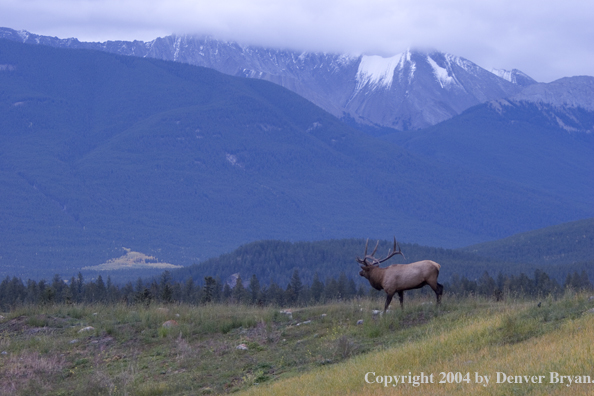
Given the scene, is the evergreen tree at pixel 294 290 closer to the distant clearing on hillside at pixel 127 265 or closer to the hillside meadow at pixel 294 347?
the hillside meadow at pixel 294 347

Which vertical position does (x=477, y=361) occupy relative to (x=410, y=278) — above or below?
below

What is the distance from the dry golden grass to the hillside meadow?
30mm

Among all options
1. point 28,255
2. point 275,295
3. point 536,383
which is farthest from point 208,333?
point 28,255

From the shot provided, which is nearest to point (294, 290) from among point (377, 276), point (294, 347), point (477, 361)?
point (377, 276)

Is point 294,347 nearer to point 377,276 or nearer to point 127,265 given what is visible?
point 377,276

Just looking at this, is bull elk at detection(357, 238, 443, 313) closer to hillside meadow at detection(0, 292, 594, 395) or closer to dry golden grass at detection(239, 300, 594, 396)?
hillside meadow at detection(0, 292, 594, 395)

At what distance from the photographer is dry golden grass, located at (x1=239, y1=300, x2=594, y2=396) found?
13.1 m

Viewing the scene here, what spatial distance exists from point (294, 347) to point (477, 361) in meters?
6.74

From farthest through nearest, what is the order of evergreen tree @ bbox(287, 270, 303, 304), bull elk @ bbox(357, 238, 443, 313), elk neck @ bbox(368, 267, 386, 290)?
evergreen tree @ bbox(287, 270, 303, 304) < elk neck @ bbox(368, 267, 386, 290) < bull elk @ bbox(357, 238, 443, 313)

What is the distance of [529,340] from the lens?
642 inches

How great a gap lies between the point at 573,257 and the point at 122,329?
15588 centimetres

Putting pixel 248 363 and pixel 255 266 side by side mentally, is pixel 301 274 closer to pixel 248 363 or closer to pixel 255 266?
pixel 255 266

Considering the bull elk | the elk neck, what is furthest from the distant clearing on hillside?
the bull elk

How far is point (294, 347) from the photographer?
803 inches
